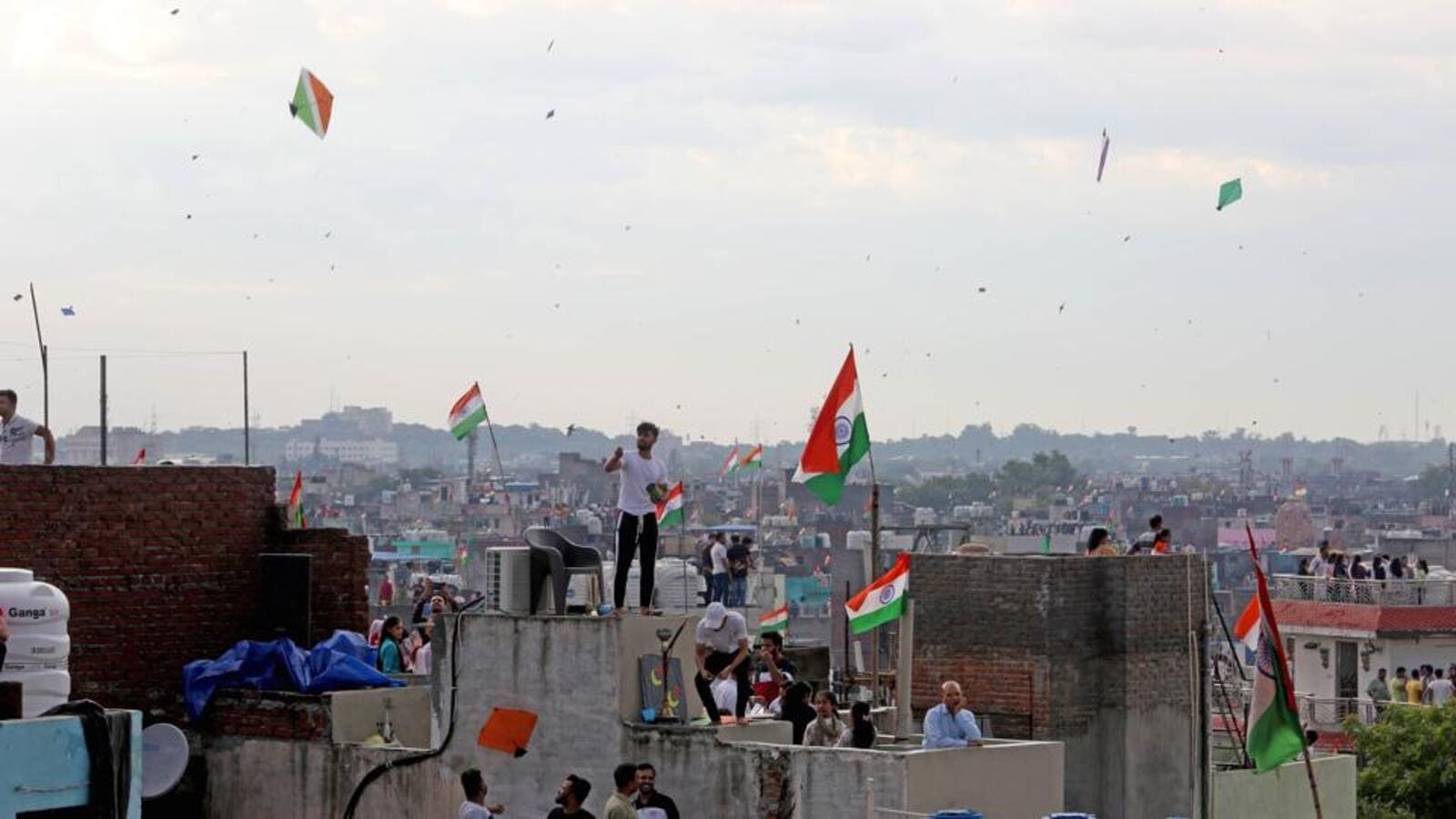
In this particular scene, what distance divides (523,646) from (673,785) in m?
1.77

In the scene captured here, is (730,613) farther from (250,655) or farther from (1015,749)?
(250,655)

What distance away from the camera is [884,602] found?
2488 cm

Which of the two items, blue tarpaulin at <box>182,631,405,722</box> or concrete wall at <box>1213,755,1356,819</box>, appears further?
concrete wall at <box>1213,755,1356,819</box>

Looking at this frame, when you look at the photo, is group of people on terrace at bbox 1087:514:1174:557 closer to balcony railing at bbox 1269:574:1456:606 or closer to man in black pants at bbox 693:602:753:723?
man in black pants at bbox 693:602:753:723

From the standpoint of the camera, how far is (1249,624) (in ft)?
102

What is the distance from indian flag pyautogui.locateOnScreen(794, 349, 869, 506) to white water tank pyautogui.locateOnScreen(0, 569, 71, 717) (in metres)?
8.25

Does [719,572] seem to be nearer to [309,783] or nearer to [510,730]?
[309,783]

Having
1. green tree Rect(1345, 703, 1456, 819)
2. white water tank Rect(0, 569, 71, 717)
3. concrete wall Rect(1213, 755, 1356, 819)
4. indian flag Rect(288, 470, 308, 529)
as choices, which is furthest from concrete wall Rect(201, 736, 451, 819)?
green tree Rect(1345, 703, 1456, 819)

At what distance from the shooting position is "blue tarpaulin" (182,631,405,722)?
25422 mm

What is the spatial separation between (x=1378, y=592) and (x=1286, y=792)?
42256mm

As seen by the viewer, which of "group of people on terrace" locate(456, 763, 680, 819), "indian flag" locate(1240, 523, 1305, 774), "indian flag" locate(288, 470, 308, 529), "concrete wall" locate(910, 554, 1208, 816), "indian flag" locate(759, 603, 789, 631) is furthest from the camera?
"indian flag" locate(759, 603, 789, 631)

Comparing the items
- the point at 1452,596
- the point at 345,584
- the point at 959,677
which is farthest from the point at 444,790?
the point at 1452,596

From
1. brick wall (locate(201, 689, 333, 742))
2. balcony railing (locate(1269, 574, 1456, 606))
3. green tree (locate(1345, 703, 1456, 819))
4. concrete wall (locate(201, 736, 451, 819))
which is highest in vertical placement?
balcony railing (locate(1269, 574, 1456, 606))

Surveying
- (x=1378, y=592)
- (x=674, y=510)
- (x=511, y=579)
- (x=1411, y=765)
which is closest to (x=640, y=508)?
Result: (x=511, y=579)
